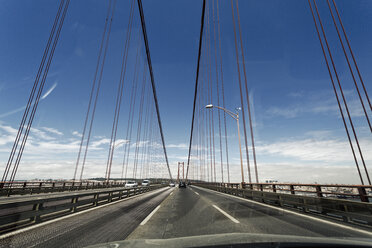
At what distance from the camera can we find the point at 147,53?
3866 cm

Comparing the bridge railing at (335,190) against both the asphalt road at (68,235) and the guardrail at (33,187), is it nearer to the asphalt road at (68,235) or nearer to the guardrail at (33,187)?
the asphalt road at (68,235)

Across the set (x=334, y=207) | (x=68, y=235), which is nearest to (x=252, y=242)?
(x=68, y=235)

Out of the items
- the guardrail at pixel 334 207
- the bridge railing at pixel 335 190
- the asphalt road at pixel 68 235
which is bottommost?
the asphalt road at pixel 68 235

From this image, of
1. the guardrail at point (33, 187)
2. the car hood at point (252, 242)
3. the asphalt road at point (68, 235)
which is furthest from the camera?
the guardrail at point (33, 187)

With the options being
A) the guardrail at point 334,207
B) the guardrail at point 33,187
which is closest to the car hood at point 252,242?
the guardrail at point 334,207

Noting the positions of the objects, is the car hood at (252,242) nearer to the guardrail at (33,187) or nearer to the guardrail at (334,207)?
the guardrail at (334,207)

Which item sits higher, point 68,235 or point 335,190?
point 335,190

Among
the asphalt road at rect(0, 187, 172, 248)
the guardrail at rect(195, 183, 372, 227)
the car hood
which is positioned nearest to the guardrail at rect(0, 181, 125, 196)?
the asphalt road at rect(0, 187, 172, 248)

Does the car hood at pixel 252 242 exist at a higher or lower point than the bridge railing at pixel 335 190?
lower

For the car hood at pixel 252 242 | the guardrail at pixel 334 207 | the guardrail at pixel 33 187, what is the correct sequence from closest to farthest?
the car hood at pixel 252 242 < the guardrail at pixel 334 207 < the guardrail at pixel 33 187

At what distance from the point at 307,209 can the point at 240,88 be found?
10017 mm

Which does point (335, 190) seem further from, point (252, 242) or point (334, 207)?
point (252, 242)

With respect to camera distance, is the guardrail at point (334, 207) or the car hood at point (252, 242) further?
the guardrail at point (334, 207)

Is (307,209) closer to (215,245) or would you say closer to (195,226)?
(195,226)
